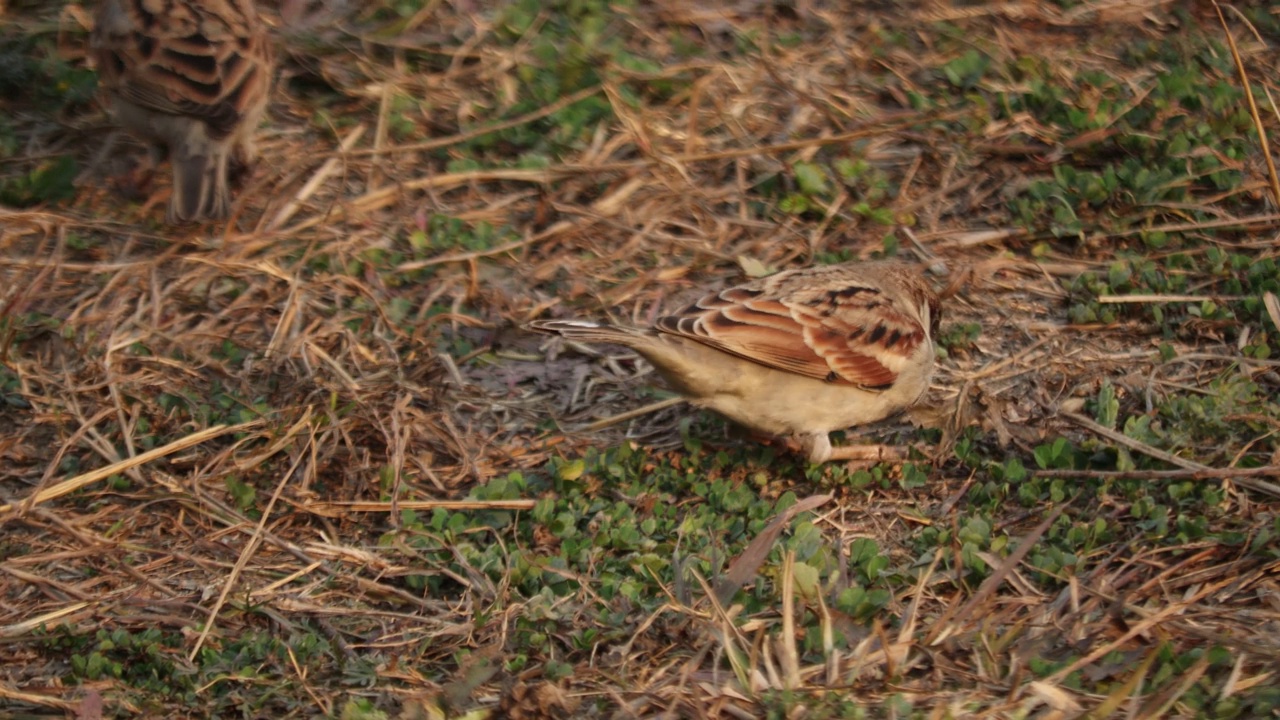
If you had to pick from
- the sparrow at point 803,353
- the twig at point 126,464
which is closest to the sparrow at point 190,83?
the twig at point 126,464

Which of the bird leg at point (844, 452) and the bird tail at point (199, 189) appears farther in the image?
the bird tail at point (199, 189)

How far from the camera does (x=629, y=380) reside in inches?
245

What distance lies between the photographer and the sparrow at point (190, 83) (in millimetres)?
6832

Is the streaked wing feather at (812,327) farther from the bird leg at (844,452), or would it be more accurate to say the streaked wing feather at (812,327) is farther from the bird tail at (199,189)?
the bird tail at (199,189)

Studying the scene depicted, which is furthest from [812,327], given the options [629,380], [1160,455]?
[1160,455]

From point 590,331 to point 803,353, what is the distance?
3.14ft

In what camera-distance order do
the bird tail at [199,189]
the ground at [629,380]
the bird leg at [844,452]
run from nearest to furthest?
the ground at [629,380] < the bird leg at [844,452] < the bird tail at [199,189]

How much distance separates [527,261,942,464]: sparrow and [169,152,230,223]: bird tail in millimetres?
2640

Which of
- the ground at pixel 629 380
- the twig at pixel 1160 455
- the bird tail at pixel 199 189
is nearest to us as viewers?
the ground at pixel 629 380

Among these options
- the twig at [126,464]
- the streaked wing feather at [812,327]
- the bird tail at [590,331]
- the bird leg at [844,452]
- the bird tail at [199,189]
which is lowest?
the twig at [126,464]

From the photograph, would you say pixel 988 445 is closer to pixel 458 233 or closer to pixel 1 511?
pixel 458 233

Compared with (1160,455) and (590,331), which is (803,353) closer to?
(590,331)

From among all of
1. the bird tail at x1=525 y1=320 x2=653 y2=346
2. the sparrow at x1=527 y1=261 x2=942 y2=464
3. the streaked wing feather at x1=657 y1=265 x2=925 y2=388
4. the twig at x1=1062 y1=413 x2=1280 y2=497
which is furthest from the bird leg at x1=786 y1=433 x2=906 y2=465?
the bird tail at x1=525 y1=320 x2=653 y2=346

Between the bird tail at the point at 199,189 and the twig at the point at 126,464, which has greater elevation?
the bird tail at the point at 199,189
